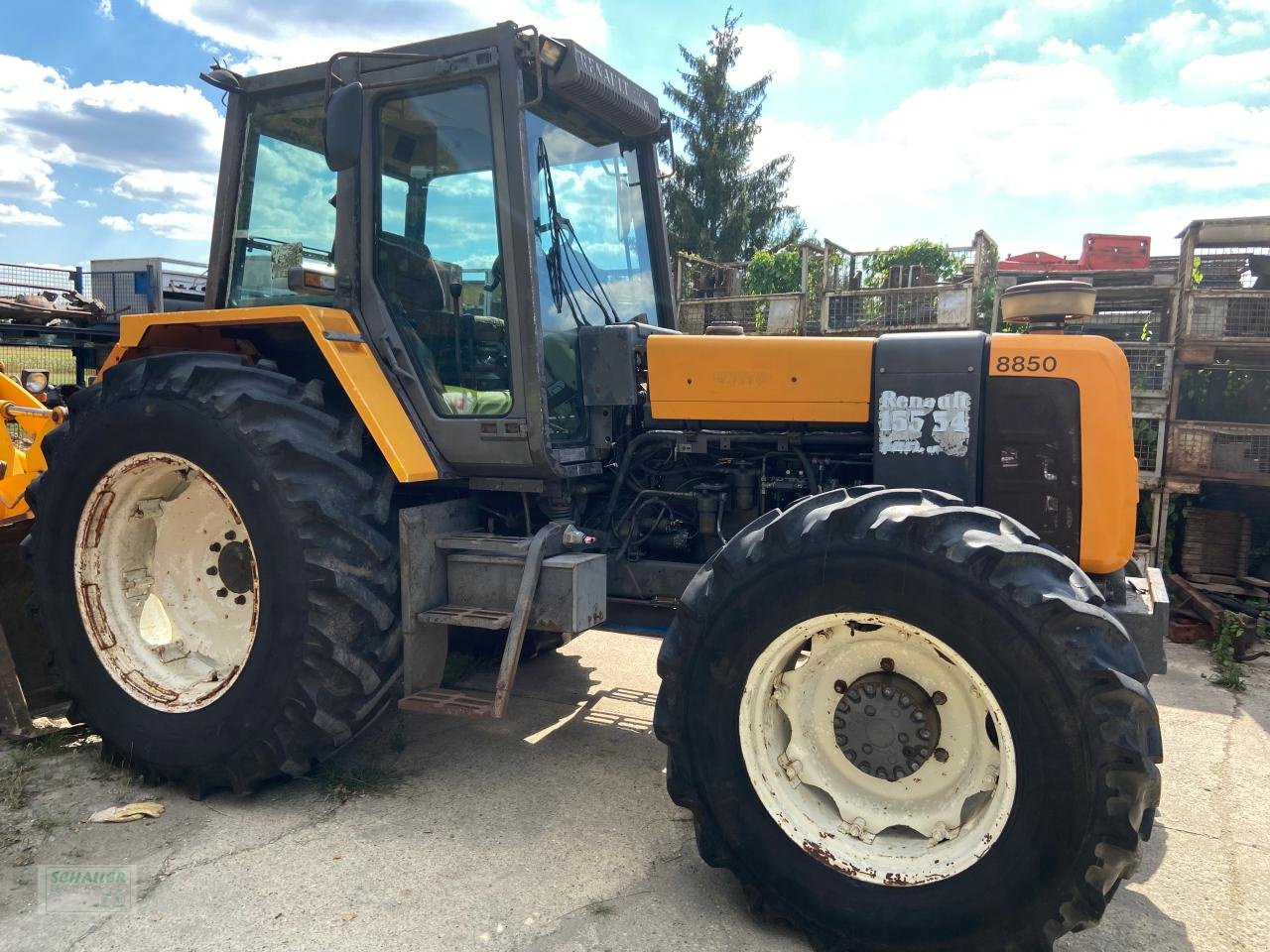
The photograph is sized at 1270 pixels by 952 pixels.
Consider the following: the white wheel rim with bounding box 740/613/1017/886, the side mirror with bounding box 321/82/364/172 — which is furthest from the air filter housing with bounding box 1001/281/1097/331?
the side mirror with bounding box 321/82/364/172

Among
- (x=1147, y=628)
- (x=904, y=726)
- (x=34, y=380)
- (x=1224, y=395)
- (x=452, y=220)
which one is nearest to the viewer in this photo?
(x=904, y=726)

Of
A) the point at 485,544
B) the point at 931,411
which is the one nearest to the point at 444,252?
the point at 485,544

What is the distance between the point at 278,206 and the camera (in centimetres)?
394

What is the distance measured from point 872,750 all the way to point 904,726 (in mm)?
116

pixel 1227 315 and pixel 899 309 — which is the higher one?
pixel 899 309

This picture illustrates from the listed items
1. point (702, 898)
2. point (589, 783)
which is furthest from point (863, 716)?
point (589, 783)

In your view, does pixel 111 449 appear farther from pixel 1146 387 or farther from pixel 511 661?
pixel 1146 387

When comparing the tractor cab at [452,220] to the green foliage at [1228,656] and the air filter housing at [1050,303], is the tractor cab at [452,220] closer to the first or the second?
the air filter housing at [1050,303]

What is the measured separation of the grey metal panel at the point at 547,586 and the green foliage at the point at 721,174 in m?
25.5

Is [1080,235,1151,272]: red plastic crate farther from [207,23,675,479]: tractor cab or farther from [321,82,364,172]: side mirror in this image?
[321,82,364,172]: side mirror

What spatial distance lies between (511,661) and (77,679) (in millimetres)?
1845

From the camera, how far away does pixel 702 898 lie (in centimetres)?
273

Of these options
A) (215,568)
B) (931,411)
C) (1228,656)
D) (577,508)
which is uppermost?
(931,411)

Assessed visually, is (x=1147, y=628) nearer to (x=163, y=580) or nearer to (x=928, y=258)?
(x=163, y=580)
